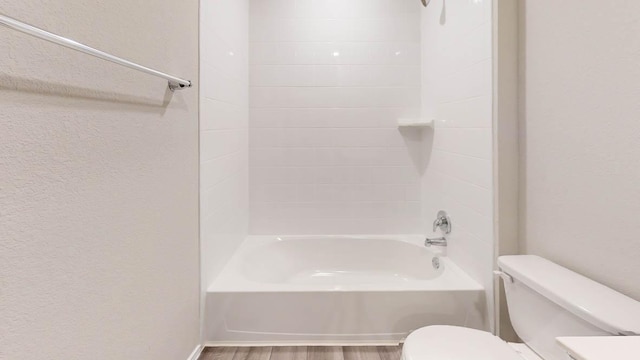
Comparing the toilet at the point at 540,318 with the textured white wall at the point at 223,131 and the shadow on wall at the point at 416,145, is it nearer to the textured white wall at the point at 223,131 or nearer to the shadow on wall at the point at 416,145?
the textured white wall at the point at 223,131

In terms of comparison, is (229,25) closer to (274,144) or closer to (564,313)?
(274,144)

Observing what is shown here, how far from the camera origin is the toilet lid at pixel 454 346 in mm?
1252

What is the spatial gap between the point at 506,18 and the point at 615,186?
94 centimetres

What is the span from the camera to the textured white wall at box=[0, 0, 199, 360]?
766 millimetres

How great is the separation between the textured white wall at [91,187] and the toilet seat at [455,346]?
0.93 metres

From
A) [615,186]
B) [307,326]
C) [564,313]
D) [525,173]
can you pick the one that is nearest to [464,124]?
[525,173]

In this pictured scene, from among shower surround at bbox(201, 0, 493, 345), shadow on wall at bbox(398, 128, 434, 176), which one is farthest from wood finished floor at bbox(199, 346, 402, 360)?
shadow on wall at bbox(398, 128, 434, 176)

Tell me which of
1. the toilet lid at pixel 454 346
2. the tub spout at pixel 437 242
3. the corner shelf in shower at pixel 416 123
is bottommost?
the toilet lid at pixel 454 346

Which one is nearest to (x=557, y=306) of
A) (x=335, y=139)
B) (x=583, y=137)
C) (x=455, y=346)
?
(x=455, y=346)

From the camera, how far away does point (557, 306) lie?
4.02ft

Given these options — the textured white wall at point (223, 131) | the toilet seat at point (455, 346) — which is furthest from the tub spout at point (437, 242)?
the textured white wall at point (223, 131)

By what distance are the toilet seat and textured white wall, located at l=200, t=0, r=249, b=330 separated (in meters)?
1.12

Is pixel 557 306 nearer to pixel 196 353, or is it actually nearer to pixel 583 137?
pixel 583 137

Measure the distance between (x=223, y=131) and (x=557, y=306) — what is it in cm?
186
